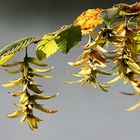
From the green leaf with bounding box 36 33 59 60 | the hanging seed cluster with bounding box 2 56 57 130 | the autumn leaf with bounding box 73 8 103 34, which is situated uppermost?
the autumn leaf with bounding box 73 8 103 34

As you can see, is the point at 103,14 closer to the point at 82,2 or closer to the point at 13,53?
the point at 13,53

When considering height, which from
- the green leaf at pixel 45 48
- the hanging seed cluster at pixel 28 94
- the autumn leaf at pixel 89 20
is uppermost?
the autumn leaf at pixel 89 20

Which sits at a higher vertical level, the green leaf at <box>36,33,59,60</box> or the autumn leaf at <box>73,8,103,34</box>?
the autumn leaf at <box>73,8,103,34</box>

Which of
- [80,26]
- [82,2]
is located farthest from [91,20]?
[82,2]
